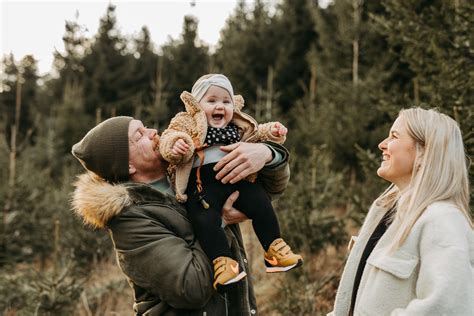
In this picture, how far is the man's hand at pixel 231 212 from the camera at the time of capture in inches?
107

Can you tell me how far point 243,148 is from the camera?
2.68m

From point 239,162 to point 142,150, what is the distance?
1.61ft

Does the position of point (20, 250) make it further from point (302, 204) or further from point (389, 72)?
point (389, 72)

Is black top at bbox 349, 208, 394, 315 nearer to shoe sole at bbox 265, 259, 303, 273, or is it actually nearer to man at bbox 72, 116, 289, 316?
shoe sole at bbox 265, 259, 303, 273

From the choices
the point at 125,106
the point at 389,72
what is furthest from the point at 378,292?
the point at 125,106

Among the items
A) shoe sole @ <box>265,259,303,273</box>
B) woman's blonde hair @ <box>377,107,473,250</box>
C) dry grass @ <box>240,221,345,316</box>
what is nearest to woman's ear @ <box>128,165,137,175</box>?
shoe sole @ <box>265,259,303,273</box>

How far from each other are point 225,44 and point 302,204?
13.0 meters

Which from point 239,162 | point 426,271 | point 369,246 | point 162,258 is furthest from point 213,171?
point 426,271

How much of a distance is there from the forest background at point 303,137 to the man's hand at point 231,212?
7.24 feet

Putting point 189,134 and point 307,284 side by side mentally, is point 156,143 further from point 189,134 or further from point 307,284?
point 307,284

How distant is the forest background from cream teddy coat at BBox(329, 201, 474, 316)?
2188 millimetres

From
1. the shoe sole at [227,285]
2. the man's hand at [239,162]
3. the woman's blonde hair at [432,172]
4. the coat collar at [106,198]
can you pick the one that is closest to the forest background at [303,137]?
the woman's blonde hair at [432,172]

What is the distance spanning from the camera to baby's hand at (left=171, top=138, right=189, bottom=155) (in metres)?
2.54

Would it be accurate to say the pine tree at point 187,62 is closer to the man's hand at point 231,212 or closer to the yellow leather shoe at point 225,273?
the man's hand at point 231,212
